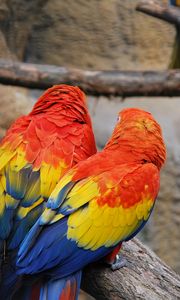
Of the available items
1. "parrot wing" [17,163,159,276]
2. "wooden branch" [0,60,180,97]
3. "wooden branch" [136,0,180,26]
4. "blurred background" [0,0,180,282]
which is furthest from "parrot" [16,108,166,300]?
"blurred background" [0,0,180,282]

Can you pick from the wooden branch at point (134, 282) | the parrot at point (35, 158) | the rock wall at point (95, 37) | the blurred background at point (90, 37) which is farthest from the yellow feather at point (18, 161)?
the rock wall at point (95, 37)

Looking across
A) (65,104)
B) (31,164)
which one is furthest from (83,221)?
(65,104)

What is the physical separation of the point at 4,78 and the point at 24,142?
3.88ft

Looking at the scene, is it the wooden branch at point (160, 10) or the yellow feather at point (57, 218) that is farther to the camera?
the wooden branch at point (160, 10)

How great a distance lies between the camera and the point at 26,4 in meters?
4.37

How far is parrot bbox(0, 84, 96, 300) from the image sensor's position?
1.76 meters

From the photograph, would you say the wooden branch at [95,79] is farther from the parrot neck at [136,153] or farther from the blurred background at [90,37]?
the parrot neck at [136,153]

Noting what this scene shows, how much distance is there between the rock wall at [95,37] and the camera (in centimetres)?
464

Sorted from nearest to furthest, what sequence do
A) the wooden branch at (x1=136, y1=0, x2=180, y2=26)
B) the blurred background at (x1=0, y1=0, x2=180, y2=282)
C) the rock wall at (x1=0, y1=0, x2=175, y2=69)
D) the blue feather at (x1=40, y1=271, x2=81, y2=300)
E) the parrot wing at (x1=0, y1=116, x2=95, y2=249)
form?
1. the blue feather at (x1=40, y1=271, x2=81, y2=300)
2. the parrot wing at (x1=0, y1=116, x2=95, y2=249)
3. the wooden branch at (x1=136, y1=0, x2=180, y2=26)
4. the blurred background at (x1=0, y1=0, x2=180, y2=282)
5. the rock wall at (x1=0, y1=0, x2=175, y2=69)

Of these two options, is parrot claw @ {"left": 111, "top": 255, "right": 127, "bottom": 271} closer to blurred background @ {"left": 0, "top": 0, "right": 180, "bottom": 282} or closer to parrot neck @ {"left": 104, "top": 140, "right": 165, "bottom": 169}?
parrot neck @ {"left": 104, "top": 140, "right": 165, "bottom": 169}

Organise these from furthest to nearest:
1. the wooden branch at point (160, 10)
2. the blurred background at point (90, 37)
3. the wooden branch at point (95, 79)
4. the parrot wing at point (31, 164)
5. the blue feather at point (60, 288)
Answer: the blurred background at point (90, 37) → the wooden branch at point (160, 10) → the wooden branch at point (95, 79) → the parrot wing at point (31, 164) → the blue feather at point (60, 288)

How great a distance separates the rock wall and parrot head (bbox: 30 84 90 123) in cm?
245

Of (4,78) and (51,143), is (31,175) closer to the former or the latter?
(51,143)

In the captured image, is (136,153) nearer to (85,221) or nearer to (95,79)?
(85,221)
